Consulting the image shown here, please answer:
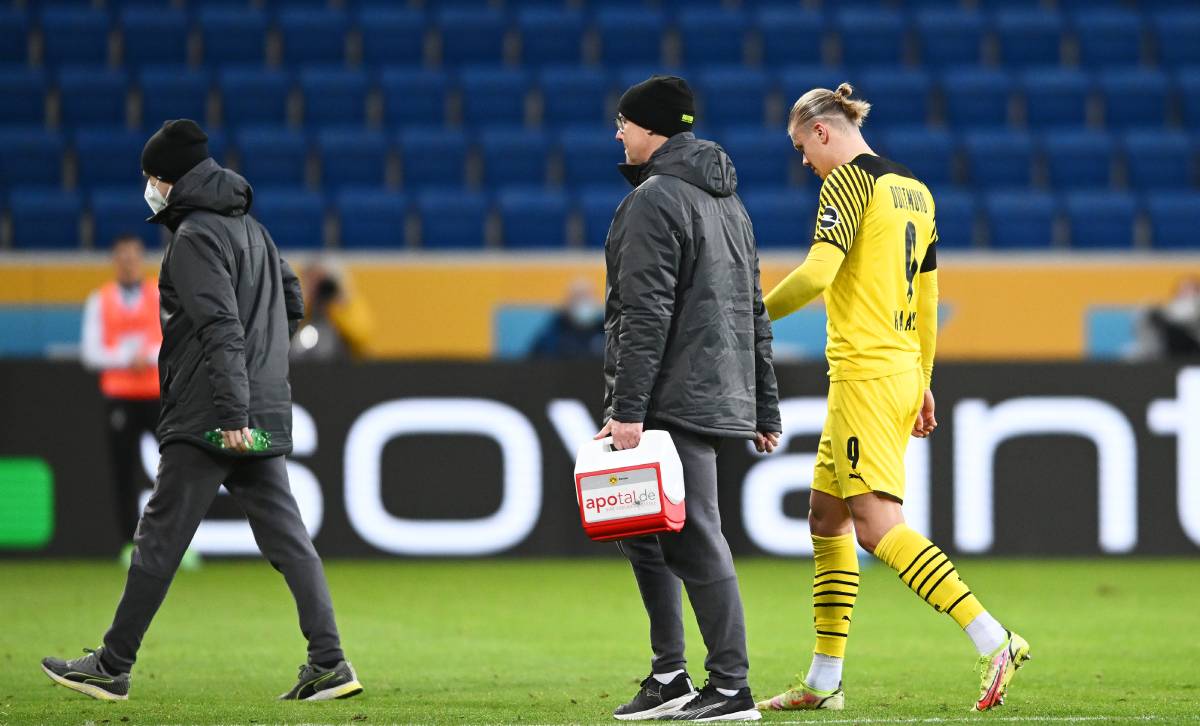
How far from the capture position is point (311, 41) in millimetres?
16984

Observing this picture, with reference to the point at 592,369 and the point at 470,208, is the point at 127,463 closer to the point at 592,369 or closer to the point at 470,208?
the point at 592,369

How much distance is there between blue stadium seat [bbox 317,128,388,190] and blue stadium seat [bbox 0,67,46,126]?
2664 mm

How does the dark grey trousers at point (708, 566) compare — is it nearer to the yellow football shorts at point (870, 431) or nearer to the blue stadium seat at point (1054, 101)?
the yellow football shorts at point (870, 431)

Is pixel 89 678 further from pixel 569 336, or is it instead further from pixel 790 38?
pixel 790 38

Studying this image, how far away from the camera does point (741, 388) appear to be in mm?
5262

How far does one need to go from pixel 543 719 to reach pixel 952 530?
6286 mm

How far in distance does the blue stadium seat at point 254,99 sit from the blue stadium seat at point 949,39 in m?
6.27

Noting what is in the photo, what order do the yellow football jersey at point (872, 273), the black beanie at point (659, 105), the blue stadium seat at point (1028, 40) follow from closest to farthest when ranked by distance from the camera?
the black beanie at point (659, 105) → the yellow football jersey at point (872, 273) → the blue stadium seat at point (1028, 40)

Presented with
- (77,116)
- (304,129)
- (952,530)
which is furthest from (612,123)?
(952,530)

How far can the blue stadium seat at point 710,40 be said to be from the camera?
17219 millimetres

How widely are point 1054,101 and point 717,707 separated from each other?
12905 mm

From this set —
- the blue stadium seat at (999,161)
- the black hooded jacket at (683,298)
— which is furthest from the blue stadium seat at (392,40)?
the black hooded jacket at (683,298)

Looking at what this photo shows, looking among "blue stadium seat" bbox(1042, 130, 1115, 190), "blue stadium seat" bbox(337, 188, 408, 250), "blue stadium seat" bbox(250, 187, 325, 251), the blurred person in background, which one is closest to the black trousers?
the blurred person in background

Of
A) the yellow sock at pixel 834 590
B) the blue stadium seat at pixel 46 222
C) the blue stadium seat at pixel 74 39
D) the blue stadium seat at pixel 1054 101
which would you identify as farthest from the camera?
the blue stadium seat at pixel 1054 101
